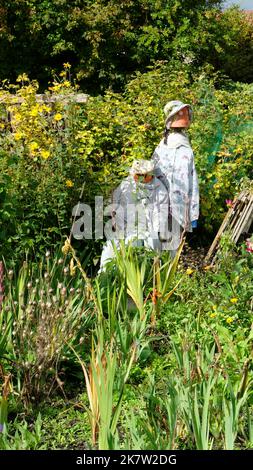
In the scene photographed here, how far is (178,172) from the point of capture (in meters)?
5.89

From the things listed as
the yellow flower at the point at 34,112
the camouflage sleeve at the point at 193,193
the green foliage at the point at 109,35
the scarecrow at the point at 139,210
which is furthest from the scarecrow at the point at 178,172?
the green foliage at the point at 109,35

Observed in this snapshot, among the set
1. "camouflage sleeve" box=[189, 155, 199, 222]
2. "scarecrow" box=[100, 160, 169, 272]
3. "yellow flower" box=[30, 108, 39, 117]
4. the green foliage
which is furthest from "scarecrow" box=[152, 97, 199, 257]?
the green foliage

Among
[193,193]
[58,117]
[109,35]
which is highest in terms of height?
[109,35]

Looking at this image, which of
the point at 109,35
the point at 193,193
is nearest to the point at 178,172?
the point at 193,193

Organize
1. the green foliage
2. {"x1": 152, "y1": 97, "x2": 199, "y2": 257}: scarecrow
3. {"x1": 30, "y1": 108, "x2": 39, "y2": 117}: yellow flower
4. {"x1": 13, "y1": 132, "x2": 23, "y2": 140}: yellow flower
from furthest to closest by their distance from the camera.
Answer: the green foliage
{"x1": 152, "y1": 97, "x2": 199, "y2": 257}: scarecrow
{"x1": 30, "y1": 108, "x2": 39, "y2": 117}: yellow flower
{"x1": 13, "y1": 132, "x2": 23, "y2": 140}: yellow flower

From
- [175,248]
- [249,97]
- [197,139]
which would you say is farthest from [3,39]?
[175,248]

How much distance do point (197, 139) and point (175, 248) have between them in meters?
1.40

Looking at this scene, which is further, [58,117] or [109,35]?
[109,35]

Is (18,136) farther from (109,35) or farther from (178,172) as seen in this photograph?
(109,35)

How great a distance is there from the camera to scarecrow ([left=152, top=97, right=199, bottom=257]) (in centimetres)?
587

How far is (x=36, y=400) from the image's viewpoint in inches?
147

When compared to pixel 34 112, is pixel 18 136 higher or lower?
lower

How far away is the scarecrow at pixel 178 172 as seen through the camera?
5.87 metres

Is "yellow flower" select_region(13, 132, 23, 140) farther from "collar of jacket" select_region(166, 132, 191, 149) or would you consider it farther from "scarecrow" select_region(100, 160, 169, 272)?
"collar of jacket" select_region(166, 132, 191, 149)
